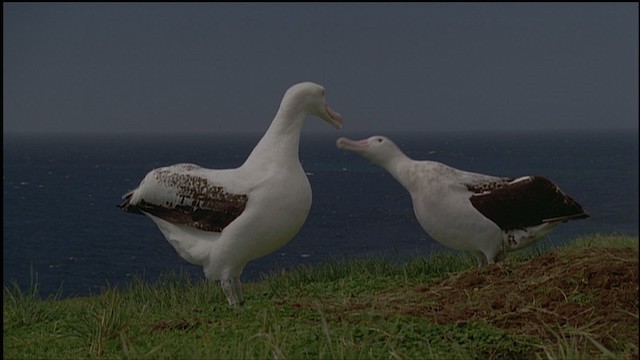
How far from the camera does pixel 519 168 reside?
76562mm

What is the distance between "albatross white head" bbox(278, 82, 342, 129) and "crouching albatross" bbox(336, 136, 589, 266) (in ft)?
2.87

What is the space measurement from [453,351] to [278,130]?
233cm

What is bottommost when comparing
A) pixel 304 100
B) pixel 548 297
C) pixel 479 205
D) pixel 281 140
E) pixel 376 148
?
pixel 548 297

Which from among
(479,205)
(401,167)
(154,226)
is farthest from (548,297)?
(154,226)

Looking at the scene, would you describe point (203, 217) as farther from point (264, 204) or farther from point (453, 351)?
point (453, 351)

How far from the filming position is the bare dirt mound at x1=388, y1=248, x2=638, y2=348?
562cm

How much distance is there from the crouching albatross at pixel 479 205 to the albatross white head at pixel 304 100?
2.87 feet

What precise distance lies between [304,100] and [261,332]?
7.26 ft

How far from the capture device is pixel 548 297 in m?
6.17

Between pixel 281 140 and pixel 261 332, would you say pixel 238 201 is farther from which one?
pixel 261 332

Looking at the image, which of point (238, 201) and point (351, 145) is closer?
point (238, 201)

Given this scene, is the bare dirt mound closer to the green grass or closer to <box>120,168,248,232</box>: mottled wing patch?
the green grass

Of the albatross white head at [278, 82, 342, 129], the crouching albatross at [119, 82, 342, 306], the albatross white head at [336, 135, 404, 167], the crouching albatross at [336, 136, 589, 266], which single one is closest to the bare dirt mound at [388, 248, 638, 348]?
the crouching albatross at [336, 136, 589, 266]

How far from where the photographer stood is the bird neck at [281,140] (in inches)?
258
